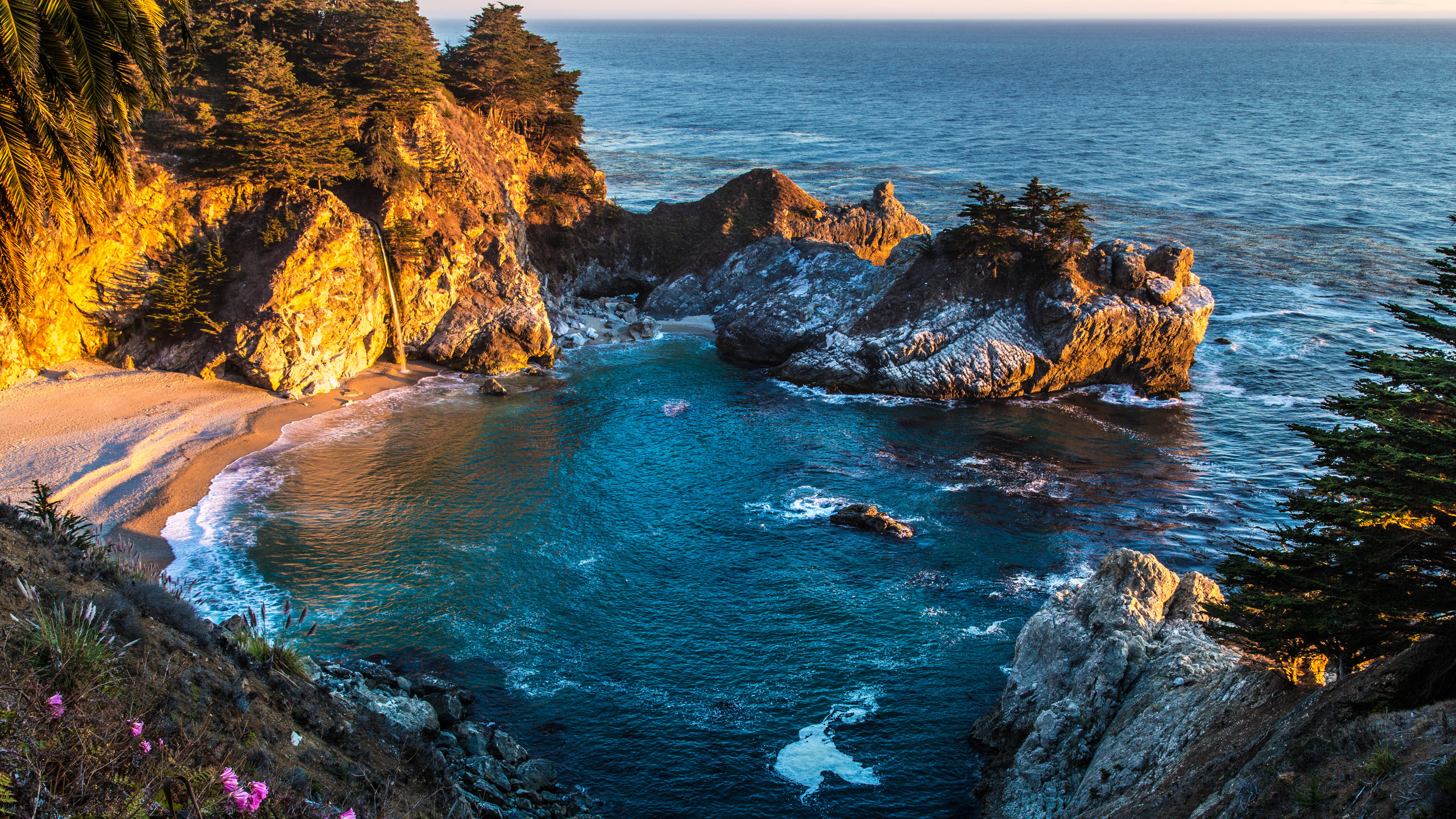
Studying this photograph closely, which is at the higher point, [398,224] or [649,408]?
[398,224]

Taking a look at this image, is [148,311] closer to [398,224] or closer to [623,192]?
[398,224]

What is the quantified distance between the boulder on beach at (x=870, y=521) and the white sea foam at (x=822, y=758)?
10.6 m

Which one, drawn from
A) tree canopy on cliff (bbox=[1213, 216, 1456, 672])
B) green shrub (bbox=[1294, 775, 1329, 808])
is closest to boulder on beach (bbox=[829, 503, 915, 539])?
tree canopy on cliff (bbox=[1213, 216, 1456, 672])

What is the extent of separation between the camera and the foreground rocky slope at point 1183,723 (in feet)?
40.5

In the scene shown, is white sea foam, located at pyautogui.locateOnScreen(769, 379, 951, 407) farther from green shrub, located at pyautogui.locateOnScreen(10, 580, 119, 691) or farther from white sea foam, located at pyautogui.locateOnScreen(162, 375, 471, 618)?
green shrub, located at pyautogui.locateOnScreen(10, 580, 119, 691)

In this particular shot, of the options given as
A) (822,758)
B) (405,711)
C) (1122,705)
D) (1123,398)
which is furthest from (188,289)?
(1123,398)

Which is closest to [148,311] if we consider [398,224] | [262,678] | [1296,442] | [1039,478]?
[398,224]

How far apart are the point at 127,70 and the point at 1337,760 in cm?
2265

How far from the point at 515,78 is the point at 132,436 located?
127 ft

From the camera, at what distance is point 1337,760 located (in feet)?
42.1

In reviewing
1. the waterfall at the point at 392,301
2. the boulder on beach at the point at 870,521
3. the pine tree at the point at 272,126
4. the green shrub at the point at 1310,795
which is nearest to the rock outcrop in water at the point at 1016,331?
the boulder on beach at the point at 870,521

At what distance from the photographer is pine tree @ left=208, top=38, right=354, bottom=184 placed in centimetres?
4409

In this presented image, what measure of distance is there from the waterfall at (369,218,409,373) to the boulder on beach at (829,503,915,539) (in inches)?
1181

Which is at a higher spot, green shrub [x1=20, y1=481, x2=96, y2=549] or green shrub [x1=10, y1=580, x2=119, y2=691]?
green shrub [x1=10, y1=580, x2=119, y2=691]
